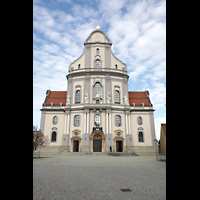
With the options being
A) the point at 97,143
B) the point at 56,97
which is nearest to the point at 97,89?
the point at 56,97

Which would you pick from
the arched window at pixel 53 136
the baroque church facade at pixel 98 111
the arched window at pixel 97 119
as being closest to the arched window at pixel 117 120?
the baroque church facade at pixel 98 111

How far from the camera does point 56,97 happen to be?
141 ft

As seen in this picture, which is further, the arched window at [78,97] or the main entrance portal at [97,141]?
the arched window at [78,97]

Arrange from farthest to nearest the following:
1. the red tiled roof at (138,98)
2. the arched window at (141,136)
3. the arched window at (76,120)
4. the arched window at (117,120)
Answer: the red tiled roof at (138,98)
the arched window at (141,136)
the arched window at (117,120)
the arched window at (76,120)

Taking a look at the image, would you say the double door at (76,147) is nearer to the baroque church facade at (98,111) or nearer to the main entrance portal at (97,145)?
the baroque church facade at (98,111)

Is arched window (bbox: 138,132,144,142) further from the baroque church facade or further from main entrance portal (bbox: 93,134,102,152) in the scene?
main entrance portal (bbox: 93,134,102,152)

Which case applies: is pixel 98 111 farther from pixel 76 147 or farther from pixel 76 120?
pixel 76 147

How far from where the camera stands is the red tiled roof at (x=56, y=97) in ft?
135

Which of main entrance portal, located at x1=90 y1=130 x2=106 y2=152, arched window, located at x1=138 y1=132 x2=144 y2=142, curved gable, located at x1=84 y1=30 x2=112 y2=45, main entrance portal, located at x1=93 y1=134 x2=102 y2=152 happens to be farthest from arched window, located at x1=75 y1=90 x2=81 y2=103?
arched window, located at x1=138 y1=132 x2=144 y2=142

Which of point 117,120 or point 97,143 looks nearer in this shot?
point 97,143

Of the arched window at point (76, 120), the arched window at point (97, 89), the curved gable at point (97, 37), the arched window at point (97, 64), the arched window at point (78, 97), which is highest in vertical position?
the curved gable at point (97, 37)

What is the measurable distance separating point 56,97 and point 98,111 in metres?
13.2

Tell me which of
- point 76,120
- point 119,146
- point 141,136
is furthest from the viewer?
point 141,136
